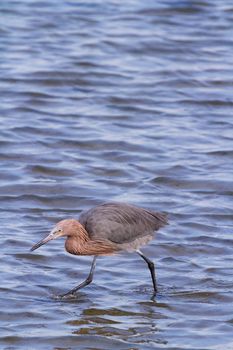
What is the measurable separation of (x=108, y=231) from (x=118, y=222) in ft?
0.33

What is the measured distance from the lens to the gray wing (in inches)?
335

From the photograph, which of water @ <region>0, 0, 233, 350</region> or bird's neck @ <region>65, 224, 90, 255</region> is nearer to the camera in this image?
water @ <region>0, 0, 233, 350</region>

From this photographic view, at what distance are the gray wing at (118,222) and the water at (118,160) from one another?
1.27ft

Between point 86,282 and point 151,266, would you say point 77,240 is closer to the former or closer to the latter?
point 86,282

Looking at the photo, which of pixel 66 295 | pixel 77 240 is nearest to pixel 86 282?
pixel 66 295

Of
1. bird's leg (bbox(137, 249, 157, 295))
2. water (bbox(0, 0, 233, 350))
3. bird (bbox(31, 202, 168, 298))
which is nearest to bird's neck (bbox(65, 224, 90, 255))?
bird (bbox(31, 202, 168, 298))

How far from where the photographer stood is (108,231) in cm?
852

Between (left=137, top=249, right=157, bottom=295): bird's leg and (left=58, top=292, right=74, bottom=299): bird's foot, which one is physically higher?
(left=137, top=249, right=157, bottom=295): bird's leg

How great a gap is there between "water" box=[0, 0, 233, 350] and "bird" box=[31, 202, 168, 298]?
261 mm

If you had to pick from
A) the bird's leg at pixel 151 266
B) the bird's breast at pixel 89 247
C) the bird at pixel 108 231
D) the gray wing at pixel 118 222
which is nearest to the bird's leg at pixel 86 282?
the bird at pixel 108 231

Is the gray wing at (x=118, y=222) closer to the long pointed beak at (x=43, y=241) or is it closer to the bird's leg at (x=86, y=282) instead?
the bird's leg at (x=86, y=282)

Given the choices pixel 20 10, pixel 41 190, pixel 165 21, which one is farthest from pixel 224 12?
pixel 41 190

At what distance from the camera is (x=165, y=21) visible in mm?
17375

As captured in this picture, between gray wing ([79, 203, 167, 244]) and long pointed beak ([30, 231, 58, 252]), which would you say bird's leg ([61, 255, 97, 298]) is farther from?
long pointed beak ([30, 231, 58, 252])
